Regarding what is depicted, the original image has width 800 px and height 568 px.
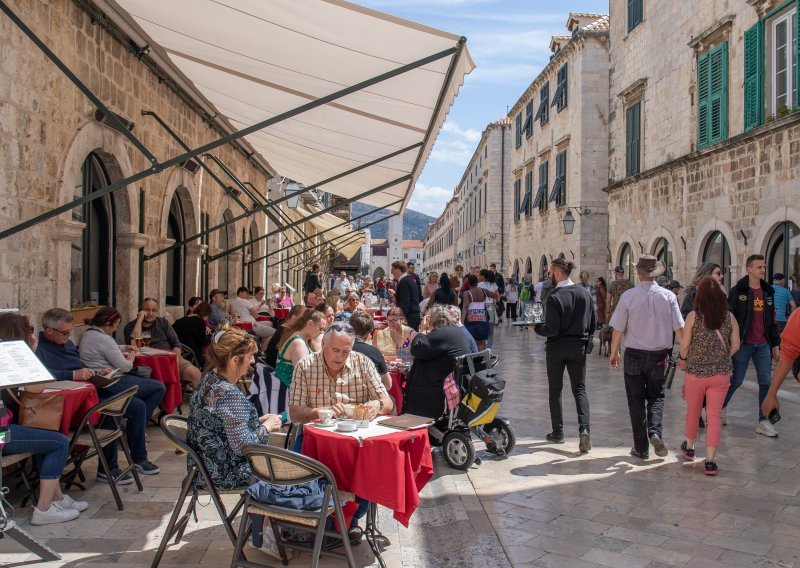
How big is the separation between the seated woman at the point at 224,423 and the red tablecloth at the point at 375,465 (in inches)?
13.4

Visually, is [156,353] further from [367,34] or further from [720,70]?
[720,70]

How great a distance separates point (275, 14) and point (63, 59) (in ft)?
7.98

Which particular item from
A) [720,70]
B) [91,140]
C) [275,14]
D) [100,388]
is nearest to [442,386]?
[100,388]

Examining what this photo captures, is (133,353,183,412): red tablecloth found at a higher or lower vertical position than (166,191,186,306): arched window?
lower

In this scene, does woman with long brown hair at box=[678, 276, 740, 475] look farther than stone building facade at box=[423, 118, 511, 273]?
No

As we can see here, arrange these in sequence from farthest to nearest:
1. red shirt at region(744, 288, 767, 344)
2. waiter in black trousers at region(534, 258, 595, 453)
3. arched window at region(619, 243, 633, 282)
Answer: arched window at region(619, 243, 633, 282) < red shirt at region(744, 288, 767, 344) < waiter in black trousers at region(534, 258, 595, 453)

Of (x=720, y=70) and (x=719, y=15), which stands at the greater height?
(x=719, y=15)

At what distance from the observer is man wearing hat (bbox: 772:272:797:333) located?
996cm

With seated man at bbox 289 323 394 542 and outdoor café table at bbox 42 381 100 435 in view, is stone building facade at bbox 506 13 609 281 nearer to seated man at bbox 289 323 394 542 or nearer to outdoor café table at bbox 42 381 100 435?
seated man at bbox 289 323 394 542

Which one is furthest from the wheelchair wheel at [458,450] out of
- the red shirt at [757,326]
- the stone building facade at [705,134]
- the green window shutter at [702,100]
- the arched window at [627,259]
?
the arched window at [627,259]

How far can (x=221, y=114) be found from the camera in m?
10.8

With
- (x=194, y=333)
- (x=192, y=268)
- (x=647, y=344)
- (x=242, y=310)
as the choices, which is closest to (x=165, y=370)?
(x=194, y=333)

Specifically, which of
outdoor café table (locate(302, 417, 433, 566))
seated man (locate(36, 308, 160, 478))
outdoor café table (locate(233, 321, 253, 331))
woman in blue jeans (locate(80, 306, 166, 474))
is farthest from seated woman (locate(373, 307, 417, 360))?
outdoor café table (locate(302, 417, 433, 566))

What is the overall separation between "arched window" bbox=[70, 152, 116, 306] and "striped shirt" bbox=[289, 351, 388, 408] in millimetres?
3884
